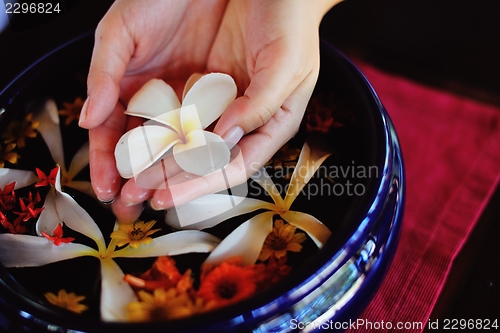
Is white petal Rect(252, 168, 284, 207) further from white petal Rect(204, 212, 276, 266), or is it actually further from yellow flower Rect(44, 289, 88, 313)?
yellow flower Rect(44, 289, 88, 313)

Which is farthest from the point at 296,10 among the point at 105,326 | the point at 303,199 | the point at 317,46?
the point at 105,326

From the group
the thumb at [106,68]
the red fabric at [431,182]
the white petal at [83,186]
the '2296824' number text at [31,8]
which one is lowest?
the red fabric at [431,182]

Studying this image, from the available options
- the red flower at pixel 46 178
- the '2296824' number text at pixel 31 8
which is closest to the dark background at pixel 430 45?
the '2296824' number text at pixel 31 8

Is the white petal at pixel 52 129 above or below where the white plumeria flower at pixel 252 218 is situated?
above

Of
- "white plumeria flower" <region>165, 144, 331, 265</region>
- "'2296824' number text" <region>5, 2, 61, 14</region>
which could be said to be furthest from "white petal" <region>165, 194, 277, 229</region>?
"'2296824' number text" <region>5, 2, 61, 14</region>

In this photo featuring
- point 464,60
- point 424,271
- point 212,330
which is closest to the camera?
point 212,330

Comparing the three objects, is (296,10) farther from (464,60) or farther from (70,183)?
(464,60)

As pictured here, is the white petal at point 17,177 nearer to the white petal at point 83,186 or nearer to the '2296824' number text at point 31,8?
the white petal at point 83,186
